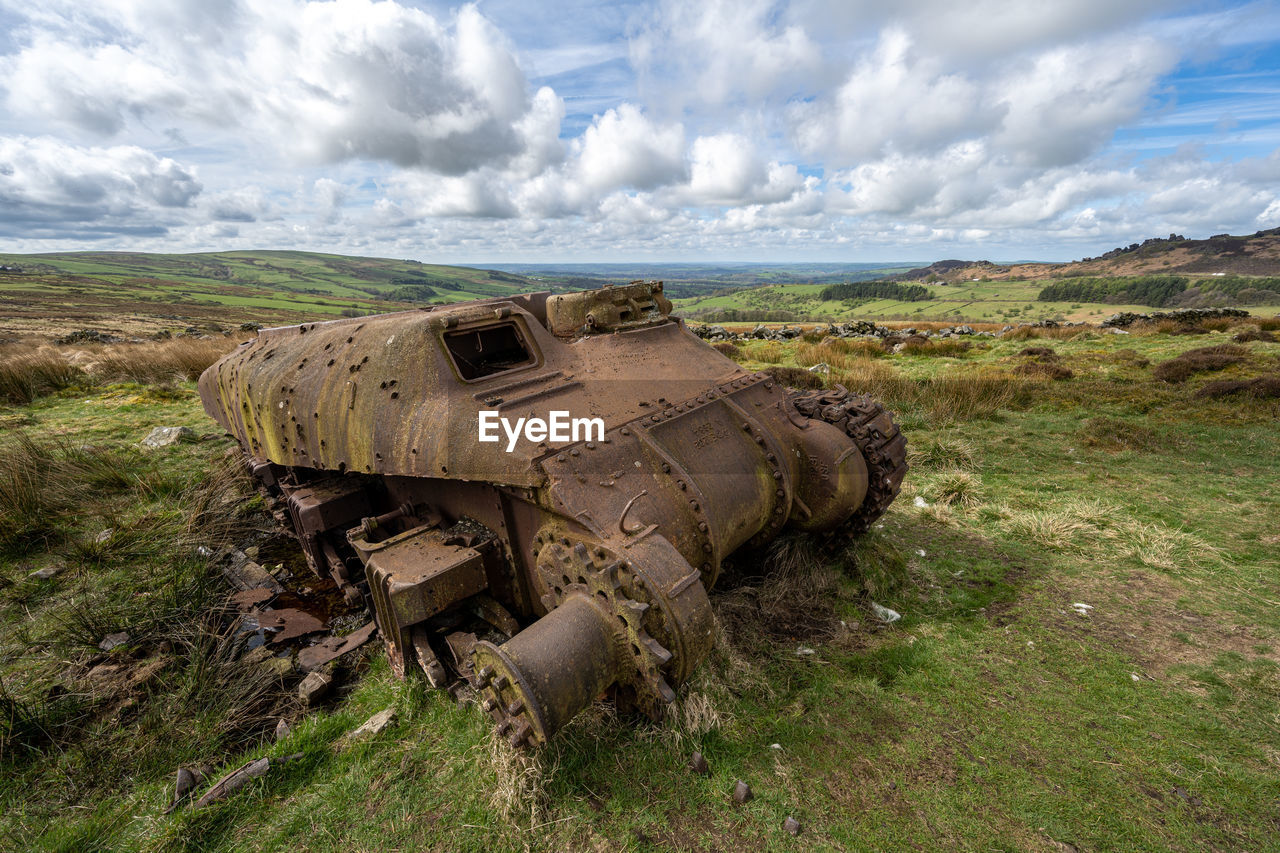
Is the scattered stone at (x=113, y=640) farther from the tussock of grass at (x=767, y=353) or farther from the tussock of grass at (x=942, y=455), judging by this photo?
the tussock of grass at (x=767, y=353)

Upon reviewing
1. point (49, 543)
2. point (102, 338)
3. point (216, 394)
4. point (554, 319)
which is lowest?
point (102, 338)

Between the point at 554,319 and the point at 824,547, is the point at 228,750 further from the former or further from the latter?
the point at 824,547

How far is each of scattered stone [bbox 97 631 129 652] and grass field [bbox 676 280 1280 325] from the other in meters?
50.4

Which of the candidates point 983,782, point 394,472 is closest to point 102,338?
point 394,472

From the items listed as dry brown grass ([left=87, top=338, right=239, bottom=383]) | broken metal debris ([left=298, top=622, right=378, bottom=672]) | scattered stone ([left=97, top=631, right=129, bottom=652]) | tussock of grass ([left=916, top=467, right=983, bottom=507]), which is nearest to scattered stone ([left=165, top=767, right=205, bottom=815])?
broken metal debris ([left=298, top=622, right=378, bottom=672])

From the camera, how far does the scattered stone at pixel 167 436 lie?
1040 cm

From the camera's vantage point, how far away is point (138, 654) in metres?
4.76

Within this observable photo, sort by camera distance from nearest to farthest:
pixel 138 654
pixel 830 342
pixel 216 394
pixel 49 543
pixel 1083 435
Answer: pixel 138 654, pixel 49 543, pixel 216 394, pixel 1083 435, pixel 830 342

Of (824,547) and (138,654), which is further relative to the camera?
(824,547)

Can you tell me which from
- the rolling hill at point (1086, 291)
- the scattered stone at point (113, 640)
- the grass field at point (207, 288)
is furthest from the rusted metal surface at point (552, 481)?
the rolling hill at point (1086, 291)

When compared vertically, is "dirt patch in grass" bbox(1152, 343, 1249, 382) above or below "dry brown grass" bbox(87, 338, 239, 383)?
above

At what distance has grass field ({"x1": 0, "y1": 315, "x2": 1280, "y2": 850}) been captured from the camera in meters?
3.12

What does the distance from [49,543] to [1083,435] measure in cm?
1590

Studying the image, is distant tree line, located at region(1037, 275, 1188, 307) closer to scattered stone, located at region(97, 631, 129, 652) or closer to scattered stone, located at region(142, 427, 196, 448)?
scattered stone, located at region(142, 427, 196, 448)
